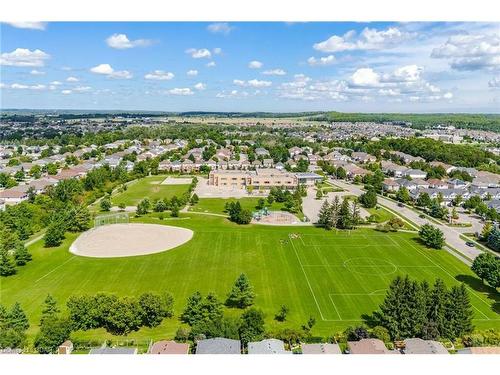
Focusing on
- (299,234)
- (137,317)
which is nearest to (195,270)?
(137,317)

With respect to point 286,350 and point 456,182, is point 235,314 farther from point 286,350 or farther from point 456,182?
point 456,182

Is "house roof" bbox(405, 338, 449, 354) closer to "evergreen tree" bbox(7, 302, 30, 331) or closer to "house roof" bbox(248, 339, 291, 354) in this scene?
"house roof" bbox(248, 339, 291, 354)

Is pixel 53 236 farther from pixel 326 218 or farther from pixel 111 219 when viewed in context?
pixel 326 218

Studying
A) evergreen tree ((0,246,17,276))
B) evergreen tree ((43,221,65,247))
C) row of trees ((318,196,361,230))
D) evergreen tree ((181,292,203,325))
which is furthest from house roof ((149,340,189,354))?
row of trees ((318,196,361,230))

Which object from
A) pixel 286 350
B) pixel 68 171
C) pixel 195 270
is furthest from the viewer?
pixel 68 171

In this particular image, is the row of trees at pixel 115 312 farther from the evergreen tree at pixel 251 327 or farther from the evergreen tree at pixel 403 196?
the evergreen tree at pixel 403 196

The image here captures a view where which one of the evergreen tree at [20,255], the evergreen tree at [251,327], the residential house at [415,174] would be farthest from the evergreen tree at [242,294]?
the residential house at [415,174]
